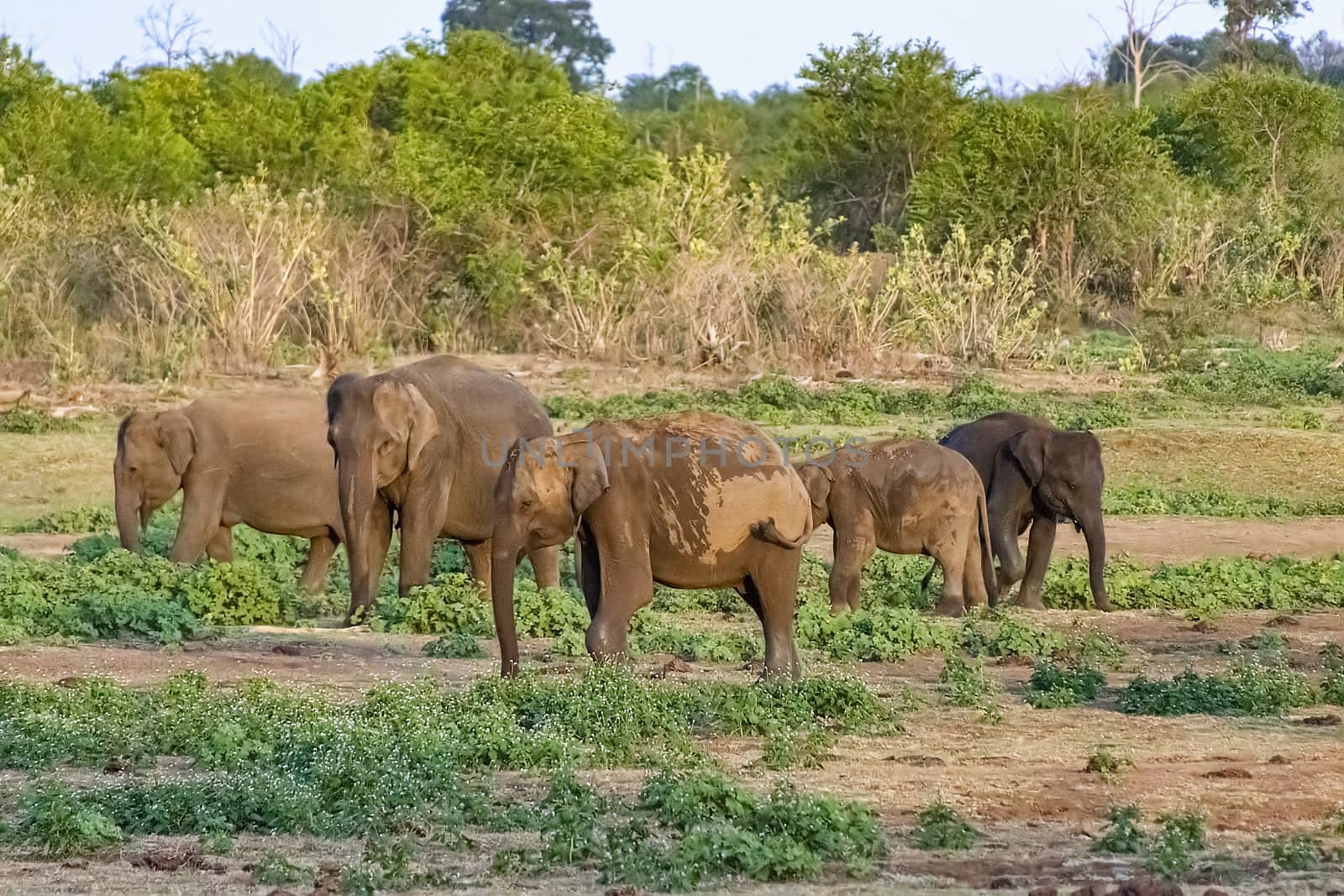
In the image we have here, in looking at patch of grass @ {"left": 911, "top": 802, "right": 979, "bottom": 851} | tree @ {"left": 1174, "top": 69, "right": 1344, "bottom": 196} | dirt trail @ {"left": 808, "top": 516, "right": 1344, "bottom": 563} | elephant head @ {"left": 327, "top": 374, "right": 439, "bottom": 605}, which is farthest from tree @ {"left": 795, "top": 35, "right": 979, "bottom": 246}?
patch of grass @ {"left": 911, "top": 802, "right": 979, "bottom": 851}

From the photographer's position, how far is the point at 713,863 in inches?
237

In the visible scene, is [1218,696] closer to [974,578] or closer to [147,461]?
[974,578]

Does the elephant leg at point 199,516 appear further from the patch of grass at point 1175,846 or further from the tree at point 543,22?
the tree at point 543,22

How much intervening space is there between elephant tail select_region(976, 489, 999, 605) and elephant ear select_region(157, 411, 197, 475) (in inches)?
211

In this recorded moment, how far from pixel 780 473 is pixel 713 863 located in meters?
3.74

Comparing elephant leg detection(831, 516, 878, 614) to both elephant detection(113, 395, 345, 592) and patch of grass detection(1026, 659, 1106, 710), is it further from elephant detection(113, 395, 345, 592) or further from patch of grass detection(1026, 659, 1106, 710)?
elephant detection(113, 395, 345, 592)

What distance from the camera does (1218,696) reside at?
9023 millimetres

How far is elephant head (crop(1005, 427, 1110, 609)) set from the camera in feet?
44.5

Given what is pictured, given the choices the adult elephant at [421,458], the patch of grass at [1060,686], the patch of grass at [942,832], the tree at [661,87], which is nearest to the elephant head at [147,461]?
the adult elephant at [421,458]

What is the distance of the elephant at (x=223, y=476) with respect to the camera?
559 inches

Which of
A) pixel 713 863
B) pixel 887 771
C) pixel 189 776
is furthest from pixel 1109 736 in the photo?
pixel 189 776

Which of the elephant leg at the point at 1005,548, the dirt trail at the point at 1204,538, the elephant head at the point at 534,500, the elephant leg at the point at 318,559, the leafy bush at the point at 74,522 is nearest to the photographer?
the elephant head at the point at 534,500

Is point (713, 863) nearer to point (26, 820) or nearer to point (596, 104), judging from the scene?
point (26, 820)

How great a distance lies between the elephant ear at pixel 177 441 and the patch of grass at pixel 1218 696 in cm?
733
